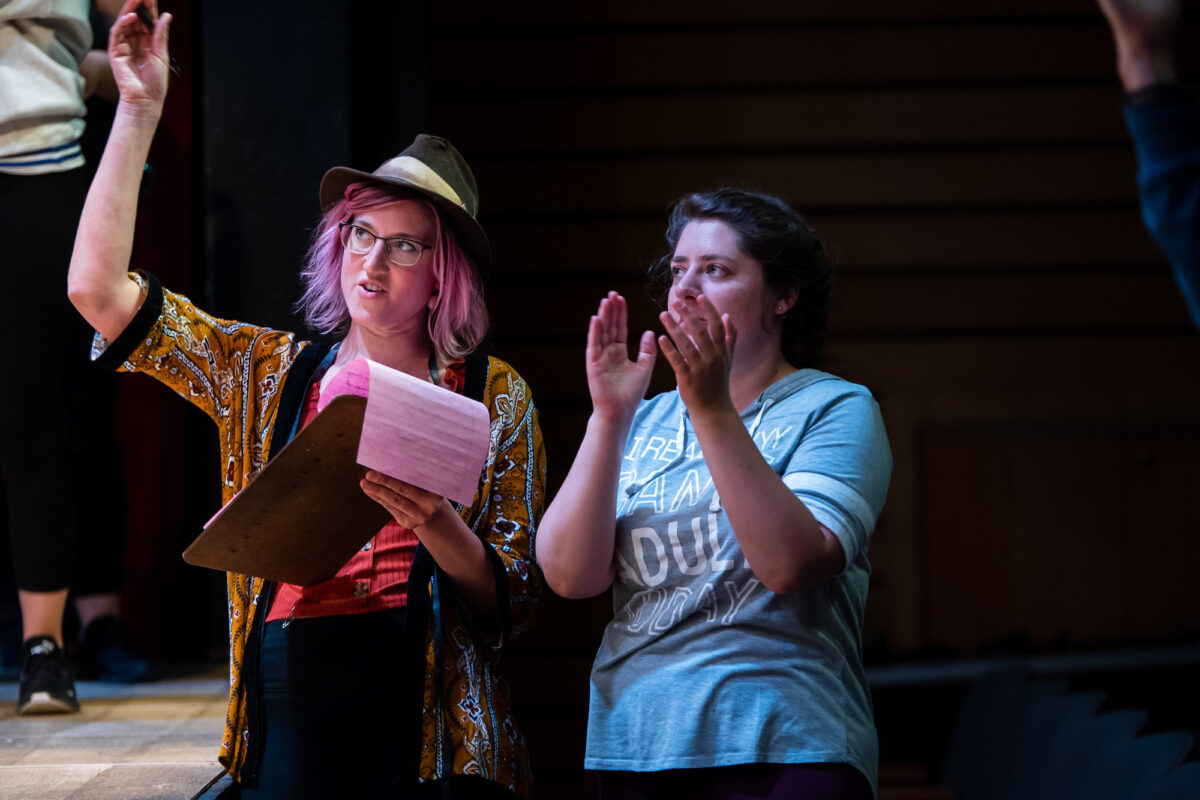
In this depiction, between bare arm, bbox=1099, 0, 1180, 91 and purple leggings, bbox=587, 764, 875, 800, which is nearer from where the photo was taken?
bare arm, bbox=1099, 0, 1180, 91

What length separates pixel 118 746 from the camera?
78.9 inches

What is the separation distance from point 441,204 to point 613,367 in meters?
0.50

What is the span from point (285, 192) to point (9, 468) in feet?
2.57

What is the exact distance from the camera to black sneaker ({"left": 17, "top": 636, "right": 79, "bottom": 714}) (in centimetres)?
221

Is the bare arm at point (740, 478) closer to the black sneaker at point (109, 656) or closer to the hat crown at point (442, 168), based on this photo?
the hat crown at point (442, 168)

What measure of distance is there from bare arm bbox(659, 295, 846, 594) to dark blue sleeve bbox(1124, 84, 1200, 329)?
0.58m

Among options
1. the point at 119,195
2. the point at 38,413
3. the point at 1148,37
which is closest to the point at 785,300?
the point at 1148,37

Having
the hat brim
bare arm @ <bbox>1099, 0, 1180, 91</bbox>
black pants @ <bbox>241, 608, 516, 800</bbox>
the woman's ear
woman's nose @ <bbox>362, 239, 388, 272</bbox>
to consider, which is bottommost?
black pants @ <bbox>241, 608, 516, 800</bbox>

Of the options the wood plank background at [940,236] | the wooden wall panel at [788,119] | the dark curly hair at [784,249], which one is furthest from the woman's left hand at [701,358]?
the wooden wall panel at [788,119]

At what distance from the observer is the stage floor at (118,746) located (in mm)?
1763

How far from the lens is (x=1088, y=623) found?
3.80 metres

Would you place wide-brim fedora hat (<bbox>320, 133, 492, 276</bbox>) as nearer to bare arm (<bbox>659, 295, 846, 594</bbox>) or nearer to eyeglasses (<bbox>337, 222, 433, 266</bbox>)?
eyeglasses (<bbox>337, 222, 433, 266</bbox>)

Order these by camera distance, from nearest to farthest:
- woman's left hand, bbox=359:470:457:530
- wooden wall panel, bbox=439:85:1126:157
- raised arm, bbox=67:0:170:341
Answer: woman's left hand, bbox=359:470:457:530, raised arm, bbox=67:0:170:341, wooden wall panel, bbox=439:85:1126:157

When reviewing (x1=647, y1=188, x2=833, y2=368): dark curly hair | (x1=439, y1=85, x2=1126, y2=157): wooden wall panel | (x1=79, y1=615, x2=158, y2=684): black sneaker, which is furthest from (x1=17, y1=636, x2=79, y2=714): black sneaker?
(x1=439, y1=85, x2=1126, y2=157): wooden wall panel
